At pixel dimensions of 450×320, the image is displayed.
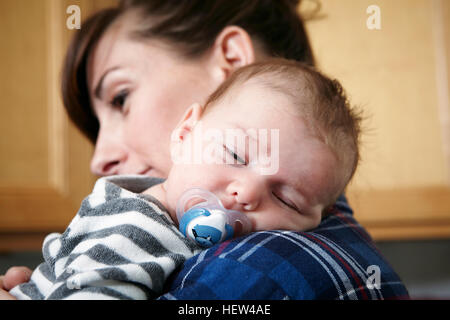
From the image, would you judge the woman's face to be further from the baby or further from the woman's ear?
the baby

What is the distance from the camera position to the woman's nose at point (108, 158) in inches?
34.6

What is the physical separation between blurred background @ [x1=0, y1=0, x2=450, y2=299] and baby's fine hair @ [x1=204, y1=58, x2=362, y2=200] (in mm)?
933

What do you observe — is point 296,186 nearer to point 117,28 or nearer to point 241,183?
point 241,183

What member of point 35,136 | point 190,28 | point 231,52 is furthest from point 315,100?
point 35,136

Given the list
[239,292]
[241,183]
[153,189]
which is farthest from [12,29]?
[239,292]

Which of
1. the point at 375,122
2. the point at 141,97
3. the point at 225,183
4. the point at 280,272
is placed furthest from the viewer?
the point at 375,122

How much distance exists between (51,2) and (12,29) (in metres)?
0.18

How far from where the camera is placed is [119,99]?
2.89 feet

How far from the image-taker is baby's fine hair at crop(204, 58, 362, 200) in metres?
0.57

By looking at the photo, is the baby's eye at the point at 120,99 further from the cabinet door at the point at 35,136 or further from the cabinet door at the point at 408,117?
the cabinet door at the point at 408,117

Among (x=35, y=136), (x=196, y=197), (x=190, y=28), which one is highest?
(x=190, y=28)

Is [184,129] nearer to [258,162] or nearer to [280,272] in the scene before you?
[258,162]

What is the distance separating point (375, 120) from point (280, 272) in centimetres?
125

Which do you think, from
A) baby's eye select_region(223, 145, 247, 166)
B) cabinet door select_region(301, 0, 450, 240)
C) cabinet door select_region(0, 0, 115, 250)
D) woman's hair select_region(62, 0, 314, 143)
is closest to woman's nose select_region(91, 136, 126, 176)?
woman's hair select_region(62, 0, 314, 143)
